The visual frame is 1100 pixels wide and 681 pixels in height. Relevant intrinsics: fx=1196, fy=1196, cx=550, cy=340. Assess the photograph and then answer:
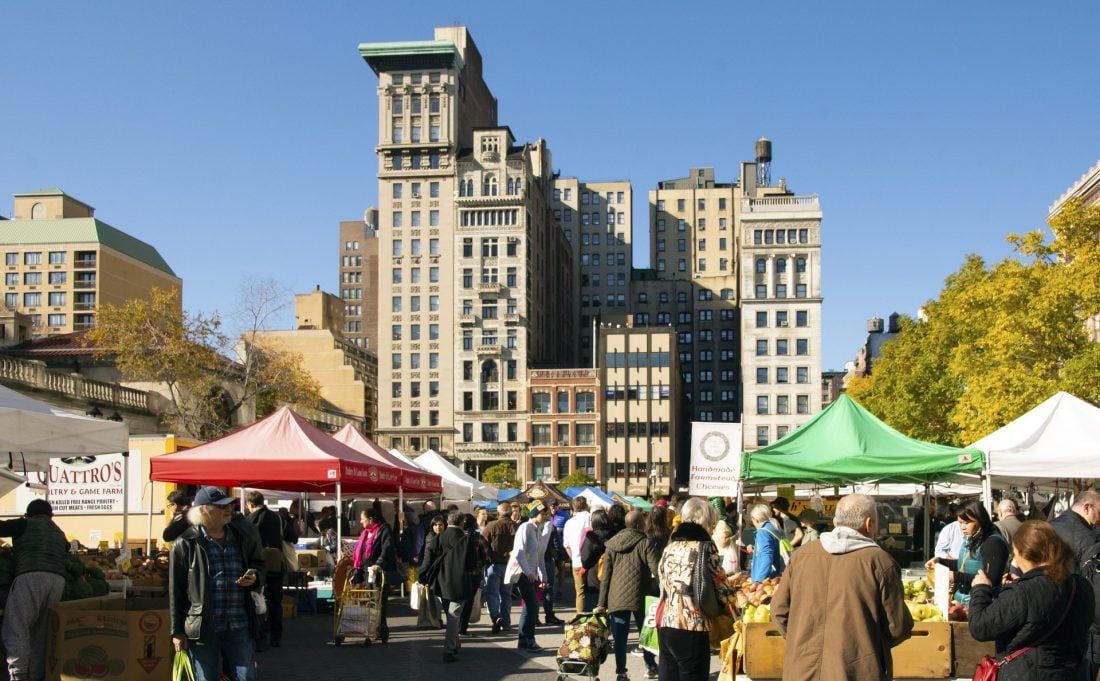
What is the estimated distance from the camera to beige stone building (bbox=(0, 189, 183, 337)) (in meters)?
109

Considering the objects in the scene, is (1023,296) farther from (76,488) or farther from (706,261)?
(706,261)

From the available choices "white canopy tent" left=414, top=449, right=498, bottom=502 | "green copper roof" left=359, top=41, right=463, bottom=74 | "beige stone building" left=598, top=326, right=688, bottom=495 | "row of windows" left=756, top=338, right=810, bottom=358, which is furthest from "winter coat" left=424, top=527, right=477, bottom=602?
"green copper roof" left=359, top=41, right=463, bottom=74

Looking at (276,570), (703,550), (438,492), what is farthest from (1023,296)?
(703,550)

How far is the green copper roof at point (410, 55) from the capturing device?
349 feet

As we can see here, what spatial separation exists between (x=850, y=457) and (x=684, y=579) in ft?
28.3

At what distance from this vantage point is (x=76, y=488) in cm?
1942

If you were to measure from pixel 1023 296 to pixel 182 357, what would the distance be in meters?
30.6

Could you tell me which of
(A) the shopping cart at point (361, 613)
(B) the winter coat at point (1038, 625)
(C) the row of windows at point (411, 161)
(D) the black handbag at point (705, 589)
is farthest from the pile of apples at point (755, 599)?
(C) the row of windows at point (411, 161)

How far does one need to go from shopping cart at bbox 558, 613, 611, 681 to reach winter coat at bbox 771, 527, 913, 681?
423 centimetres

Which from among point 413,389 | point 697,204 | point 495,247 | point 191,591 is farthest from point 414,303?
point 191,591

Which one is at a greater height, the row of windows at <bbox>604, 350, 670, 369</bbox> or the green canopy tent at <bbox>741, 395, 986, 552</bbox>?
the row of windows at <bbox>604, 350, 670, 369</bbox>

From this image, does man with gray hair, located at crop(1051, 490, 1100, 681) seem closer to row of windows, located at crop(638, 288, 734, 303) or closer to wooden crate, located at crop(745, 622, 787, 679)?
wooden crate, located at crop(745, 622, 787, 679)

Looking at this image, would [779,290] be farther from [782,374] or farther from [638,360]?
[638,360]

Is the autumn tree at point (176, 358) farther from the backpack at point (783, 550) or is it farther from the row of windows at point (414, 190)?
the row of windows at point (414, 190)
